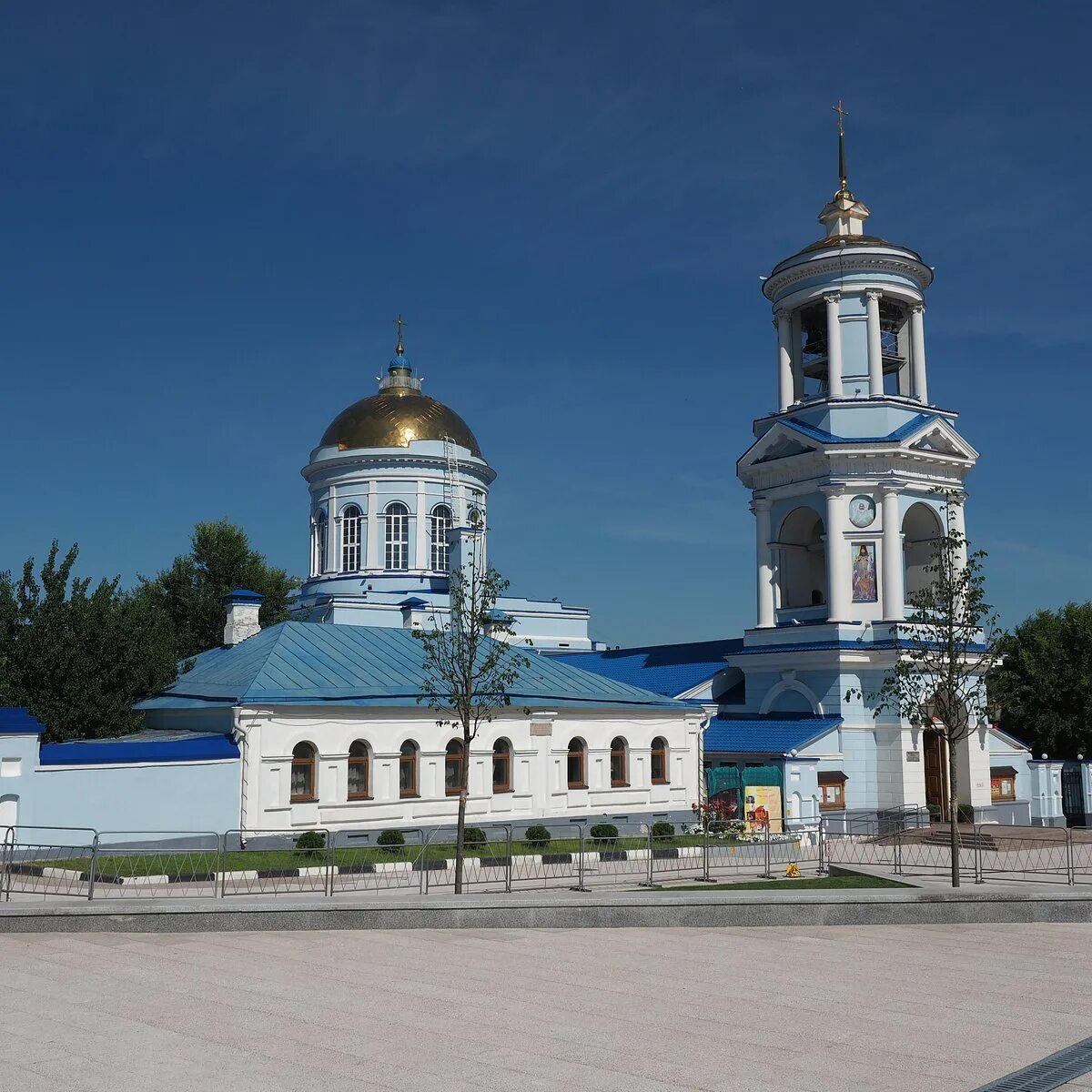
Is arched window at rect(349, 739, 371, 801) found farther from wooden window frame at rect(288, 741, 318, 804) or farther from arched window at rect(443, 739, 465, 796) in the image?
arched window at rect(443, 739, 465, 796)

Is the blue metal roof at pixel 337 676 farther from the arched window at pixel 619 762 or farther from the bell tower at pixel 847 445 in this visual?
the bell tower at pixel 847 445

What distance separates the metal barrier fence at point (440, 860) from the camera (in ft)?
63.2

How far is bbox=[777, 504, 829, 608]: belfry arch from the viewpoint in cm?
3709

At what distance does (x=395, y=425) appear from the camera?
49562 mm

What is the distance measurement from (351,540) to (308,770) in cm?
2383

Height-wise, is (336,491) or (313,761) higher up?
(336,491)

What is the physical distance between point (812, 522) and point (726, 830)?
12.3 metres

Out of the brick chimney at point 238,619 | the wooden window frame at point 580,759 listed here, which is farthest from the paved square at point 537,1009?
the brick chimney at point 238,619

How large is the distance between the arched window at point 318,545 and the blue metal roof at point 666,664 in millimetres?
12148

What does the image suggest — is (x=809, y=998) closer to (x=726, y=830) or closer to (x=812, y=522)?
(x=726, y=830)

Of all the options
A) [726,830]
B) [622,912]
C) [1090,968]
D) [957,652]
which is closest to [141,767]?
[622,912]

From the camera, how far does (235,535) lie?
53188 millimetres

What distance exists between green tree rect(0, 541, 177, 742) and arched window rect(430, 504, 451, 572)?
2055 centimetres

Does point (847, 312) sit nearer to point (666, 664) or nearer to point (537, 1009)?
point (666, 664)
